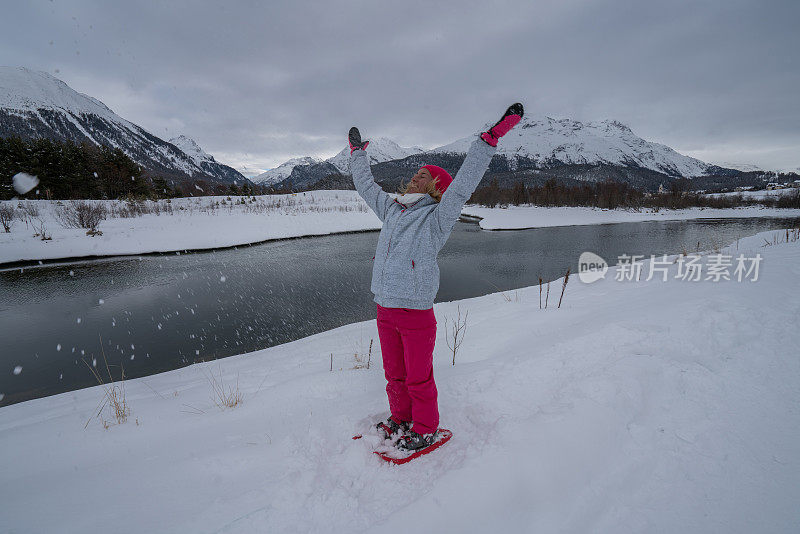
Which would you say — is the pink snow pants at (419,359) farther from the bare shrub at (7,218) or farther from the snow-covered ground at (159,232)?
the bare shrub at (7,218)

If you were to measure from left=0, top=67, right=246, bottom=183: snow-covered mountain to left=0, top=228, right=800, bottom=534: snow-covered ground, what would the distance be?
174 meters

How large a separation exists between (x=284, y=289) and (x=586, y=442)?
789 cm

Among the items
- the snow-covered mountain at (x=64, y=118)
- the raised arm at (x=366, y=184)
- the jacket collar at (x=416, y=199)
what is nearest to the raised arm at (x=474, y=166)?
the jacket collar at (x=416, y=199)

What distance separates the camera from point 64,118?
142250mm

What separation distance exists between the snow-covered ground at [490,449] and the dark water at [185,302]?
2.21 m

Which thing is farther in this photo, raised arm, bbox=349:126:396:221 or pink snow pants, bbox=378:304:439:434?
raised arm, bbox=349:126:396:221

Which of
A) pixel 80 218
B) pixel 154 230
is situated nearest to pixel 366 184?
pixel 154 230

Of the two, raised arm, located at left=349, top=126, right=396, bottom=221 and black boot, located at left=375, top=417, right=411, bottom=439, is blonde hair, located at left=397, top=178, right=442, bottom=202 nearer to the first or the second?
raised arm, located at left=349, top=126, right=396, bottom=221

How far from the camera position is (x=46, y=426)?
2.26 metres

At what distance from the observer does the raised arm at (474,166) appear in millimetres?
1698

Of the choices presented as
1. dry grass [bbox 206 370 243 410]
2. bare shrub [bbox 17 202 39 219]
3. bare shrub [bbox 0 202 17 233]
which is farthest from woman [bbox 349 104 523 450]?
bare shrub [bbox 17 202 39 219]

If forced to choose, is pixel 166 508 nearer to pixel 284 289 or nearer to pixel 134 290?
pixel 284 289

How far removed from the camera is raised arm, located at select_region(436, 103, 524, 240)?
1.70 m

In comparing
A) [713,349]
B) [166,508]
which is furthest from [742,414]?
[166,508]
